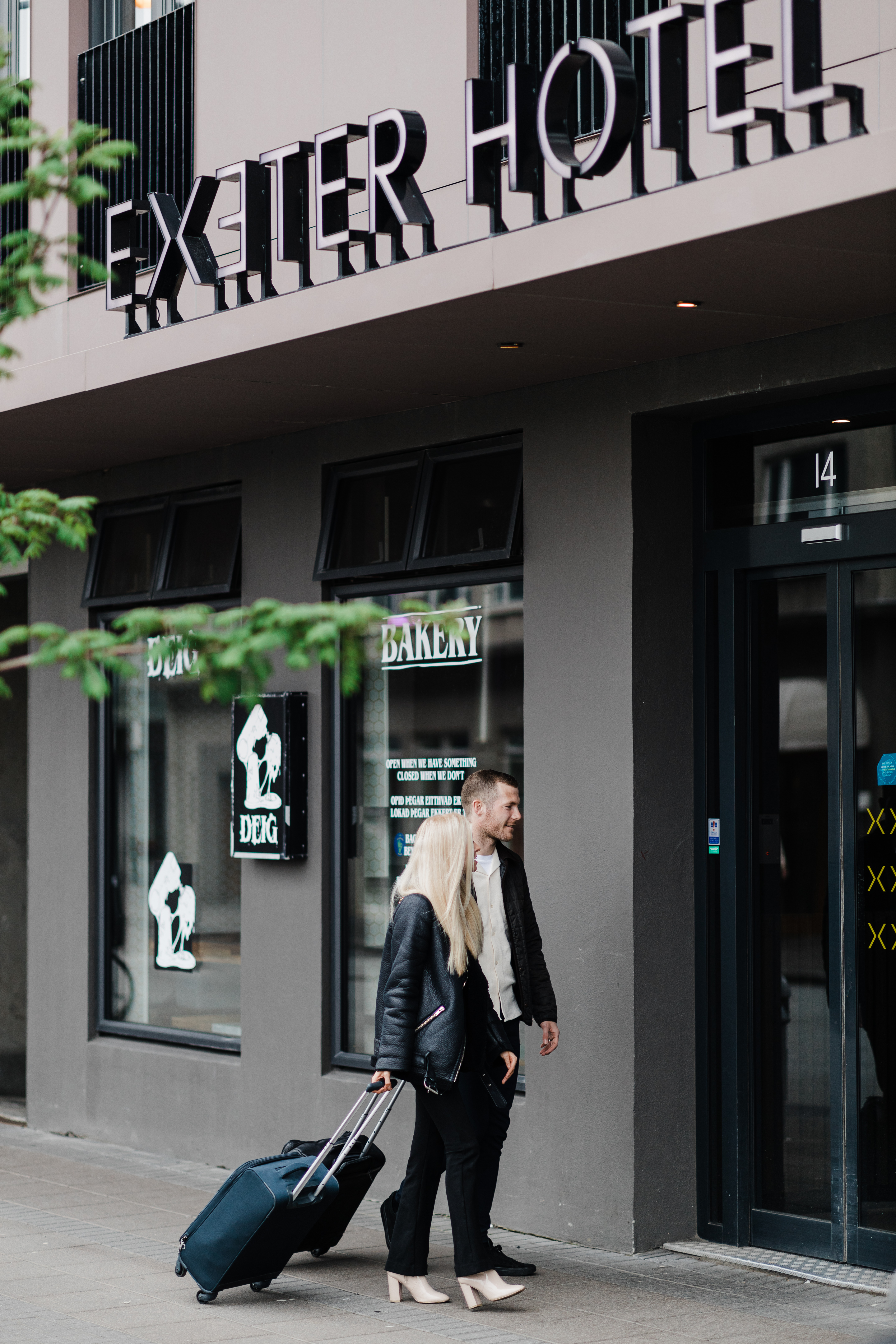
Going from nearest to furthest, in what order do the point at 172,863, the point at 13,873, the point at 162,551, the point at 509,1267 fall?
the point at 509,1267 → the point at 162,551 → the point at 172,863 → the point at 13,873

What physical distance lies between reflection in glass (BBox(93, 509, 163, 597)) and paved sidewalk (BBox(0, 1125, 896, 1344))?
4.06 metres

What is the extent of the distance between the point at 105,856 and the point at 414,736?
116 inches

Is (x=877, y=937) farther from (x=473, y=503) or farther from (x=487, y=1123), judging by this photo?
(x=473, y=503)

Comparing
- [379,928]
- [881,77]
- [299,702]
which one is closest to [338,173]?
[881,77]

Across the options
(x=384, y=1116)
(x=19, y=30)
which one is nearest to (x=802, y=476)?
(x=384, y=1116)

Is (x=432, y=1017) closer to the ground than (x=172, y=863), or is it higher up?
closer to the ground

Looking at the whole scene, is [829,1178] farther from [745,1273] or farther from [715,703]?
[715,703]

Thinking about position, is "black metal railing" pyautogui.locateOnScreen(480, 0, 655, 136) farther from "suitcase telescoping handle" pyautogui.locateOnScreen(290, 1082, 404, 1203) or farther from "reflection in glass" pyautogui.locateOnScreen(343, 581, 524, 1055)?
"suitcase telescoping handle" pyautogui.locateOnScreen(290, 1082, 404, 1203)

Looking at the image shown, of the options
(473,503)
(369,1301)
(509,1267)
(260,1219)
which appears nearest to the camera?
(260,1219)

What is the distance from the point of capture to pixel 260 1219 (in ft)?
23.3

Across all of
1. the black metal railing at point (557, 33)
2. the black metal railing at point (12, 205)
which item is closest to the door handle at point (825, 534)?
the black metal railing at point (557, 33)

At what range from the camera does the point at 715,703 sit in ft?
27.4

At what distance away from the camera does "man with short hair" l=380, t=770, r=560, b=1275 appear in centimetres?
762

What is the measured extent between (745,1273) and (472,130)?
4.88 meters
